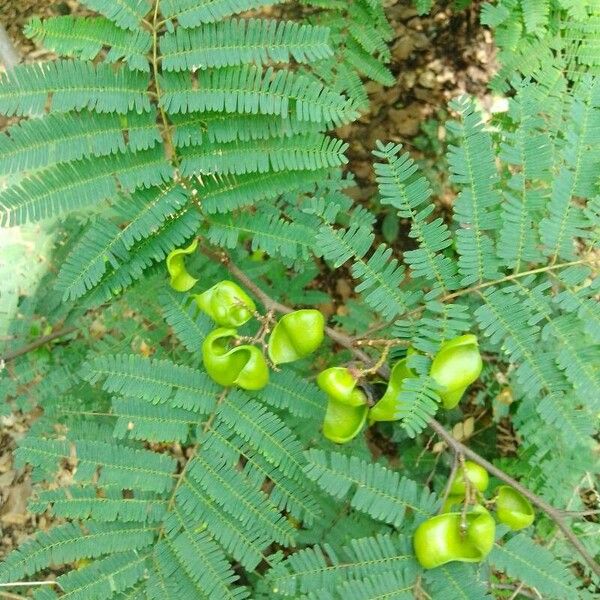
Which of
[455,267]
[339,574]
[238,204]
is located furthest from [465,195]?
[339,574]

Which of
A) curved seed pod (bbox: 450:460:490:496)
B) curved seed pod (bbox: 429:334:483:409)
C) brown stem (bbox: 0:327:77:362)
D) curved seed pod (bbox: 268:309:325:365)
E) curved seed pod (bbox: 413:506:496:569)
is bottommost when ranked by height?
curved seed pod (bbox: 413:506:496:569)

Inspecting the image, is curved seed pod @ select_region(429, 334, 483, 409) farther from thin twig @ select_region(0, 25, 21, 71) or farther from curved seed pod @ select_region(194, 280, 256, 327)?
thin twig @ select_region(0, 25, 21, 71)

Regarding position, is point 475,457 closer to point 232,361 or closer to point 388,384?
point 388,384

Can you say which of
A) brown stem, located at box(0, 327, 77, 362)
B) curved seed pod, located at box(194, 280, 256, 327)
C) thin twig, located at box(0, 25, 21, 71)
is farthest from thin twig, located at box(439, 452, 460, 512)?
thin twig, located at box(0, 25, 21, 71)

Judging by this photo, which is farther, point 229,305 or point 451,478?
point 229,305

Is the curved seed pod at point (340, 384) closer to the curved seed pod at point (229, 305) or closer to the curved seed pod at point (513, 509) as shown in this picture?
the curved seed pod at point (229, 305)

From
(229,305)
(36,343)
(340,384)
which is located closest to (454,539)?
(340,384)

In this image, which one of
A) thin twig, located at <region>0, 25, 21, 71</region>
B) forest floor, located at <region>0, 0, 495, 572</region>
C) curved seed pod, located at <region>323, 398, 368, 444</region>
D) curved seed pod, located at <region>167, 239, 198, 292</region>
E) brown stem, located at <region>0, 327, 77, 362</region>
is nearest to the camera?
curved seed pod, located at <region>323, 398, 368, 444</region>
